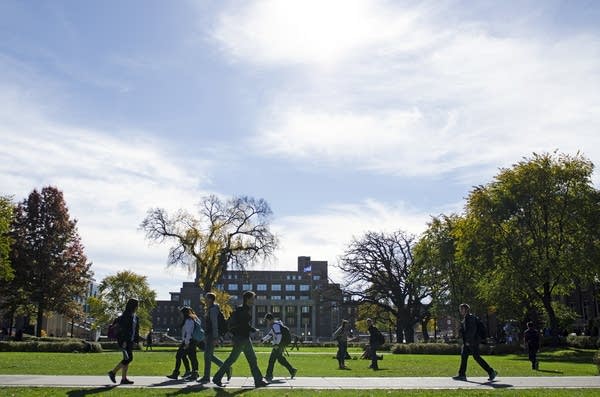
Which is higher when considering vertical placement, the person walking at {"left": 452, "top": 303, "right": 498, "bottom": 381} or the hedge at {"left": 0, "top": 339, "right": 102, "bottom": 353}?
the person walking at {"left": 452, "top": 303, "right": 498, "bottom": 381}

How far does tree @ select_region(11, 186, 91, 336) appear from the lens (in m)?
54.5

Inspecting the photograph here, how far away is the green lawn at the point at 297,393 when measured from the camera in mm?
11117

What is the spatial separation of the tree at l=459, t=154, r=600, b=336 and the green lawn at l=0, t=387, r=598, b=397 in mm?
26618

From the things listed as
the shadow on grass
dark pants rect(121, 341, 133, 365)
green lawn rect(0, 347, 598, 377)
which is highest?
dark pants rect(121, 341, 133, 365)

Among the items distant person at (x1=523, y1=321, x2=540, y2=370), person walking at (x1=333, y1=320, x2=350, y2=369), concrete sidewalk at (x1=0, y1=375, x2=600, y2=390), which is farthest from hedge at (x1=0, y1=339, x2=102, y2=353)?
distant person at (x1=523, y1=321, x2=540, y2=370)

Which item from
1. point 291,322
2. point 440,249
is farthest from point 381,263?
point 291,322

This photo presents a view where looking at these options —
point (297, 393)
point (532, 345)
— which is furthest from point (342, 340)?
point (297, 393)

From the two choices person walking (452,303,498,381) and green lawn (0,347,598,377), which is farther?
green lawn (0,347,598,377)

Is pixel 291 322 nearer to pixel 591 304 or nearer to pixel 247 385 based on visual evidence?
pixel 591 304

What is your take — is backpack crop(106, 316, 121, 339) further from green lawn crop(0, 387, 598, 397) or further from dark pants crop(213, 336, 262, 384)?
dark pants crop(213, 336, 262, 384)

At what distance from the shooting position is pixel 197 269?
56.2m

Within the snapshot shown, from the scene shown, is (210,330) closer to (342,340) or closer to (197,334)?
(197,334)

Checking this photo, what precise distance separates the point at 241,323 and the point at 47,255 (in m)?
47.9

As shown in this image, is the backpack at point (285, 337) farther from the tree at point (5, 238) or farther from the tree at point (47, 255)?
the tree at point (47, 255)
